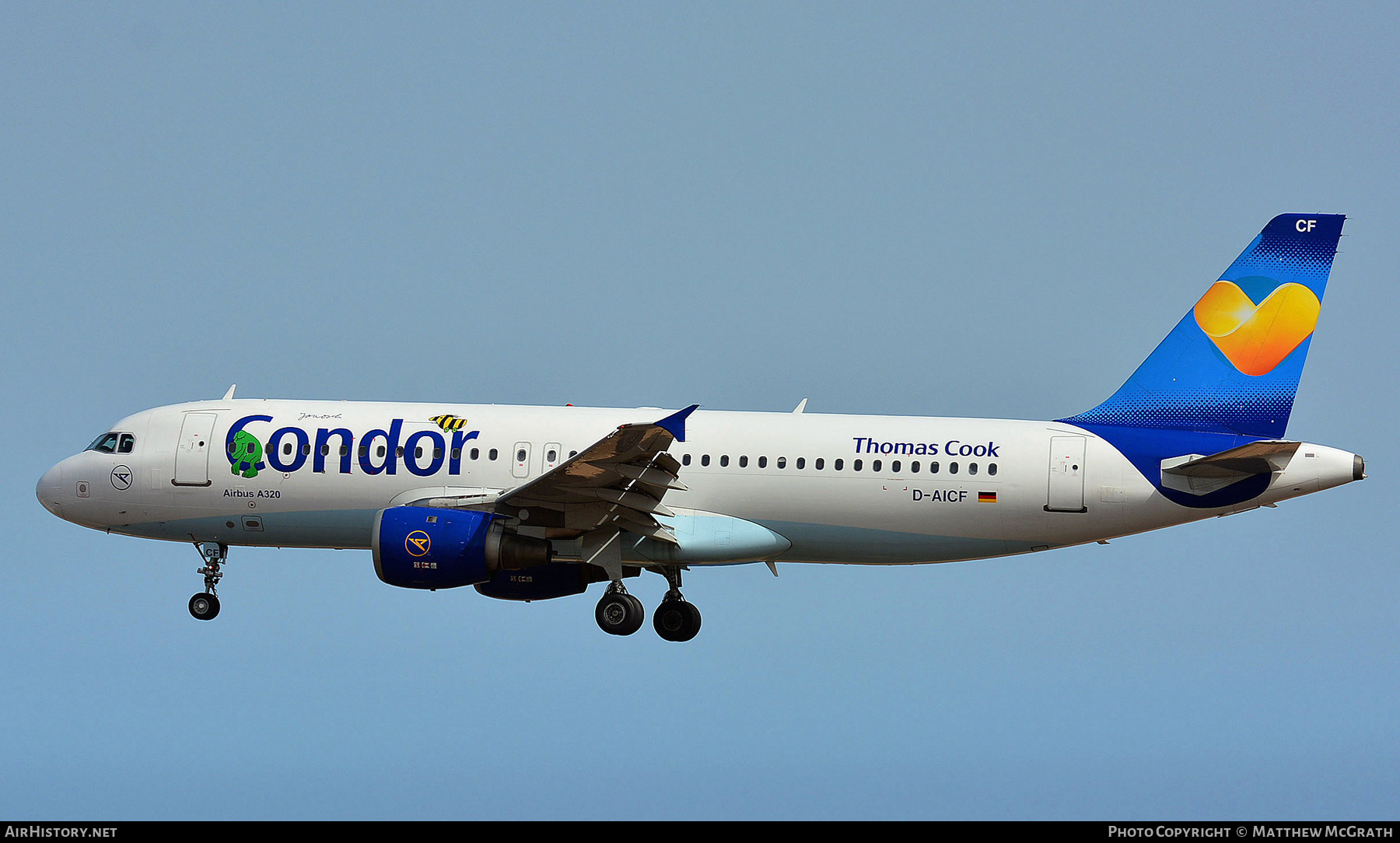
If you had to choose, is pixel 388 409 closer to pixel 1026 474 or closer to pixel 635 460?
pixel 635 460

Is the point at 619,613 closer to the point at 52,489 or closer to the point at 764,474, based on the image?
the point at 764,474

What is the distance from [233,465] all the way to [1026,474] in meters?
18.1

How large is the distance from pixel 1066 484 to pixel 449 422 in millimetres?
13964

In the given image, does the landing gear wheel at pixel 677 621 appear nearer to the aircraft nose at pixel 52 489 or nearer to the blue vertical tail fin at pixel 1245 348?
the blue vertical tail fin at pixel 1245 348

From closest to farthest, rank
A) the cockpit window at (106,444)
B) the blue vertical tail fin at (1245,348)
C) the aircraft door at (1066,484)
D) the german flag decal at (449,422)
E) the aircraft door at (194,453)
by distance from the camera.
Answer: the aircraft door at (1066,484) → the blue vertical tail fin at (1245,348) → the german flag decal at (449,422) → the aircraft door at (194,453) → the cockpit window at (106,444)

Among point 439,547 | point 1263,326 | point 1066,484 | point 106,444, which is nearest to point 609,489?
point 439,547

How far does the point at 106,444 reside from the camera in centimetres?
3981

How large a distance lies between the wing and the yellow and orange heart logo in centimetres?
1267

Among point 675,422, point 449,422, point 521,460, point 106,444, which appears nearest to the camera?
point 675,422

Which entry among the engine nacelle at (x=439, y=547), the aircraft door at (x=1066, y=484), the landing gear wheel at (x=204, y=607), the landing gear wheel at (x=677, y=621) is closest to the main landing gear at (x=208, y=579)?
the landing gear wheel at (x=204, y=607)

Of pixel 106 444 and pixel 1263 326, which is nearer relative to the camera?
pixel 1263 326

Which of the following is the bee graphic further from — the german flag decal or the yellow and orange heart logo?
the yellow and orange heart logo

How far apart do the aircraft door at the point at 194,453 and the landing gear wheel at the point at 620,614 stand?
9.80 metres

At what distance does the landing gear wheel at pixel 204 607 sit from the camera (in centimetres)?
3978
